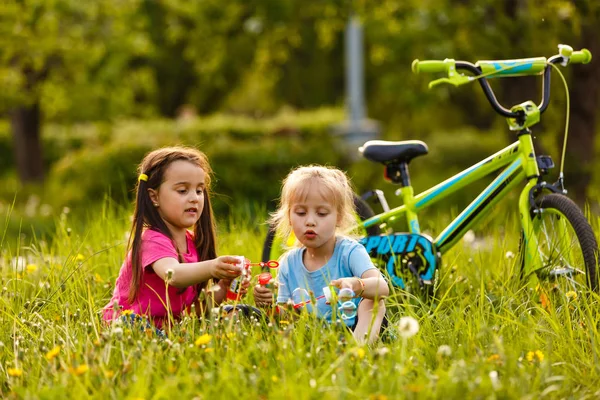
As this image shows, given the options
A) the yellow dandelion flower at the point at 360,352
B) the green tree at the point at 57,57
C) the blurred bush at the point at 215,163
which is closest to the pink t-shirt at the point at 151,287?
the yellow dandelion flower at the point at 360,352

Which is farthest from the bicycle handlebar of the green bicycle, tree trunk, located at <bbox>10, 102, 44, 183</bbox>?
tree trunk, located at <bbox>10, 102, 44, 183</bbox>

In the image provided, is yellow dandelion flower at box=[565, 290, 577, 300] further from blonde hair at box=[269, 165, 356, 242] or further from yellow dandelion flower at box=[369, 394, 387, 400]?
yellow dandelion flower at box=[369, 394, 387, 400]

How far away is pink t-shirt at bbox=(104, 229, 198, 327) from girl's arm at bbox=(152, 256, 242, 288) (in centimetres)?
5

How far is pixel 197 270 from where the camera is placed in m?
3.58

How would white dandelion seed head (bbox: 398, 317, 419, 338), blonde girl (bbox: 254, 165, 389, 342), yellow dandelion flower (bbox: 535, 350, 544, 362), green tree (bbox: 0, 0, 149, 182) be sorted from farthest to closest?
green tree (bbox: 0, 0, 149, 182)
blonde girl (bbox: 254, 165, 389, 342)
yellow dandelion flower (bbox: 535, 350, 544, 362)
white dandelion seed head (bbox: 398, 317, 419, 338)

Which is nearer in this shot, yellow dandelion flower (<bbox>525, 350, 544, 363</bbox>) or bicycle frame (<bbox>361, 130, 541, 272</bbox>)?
yellow dandelion flower (<bbox>525, 350, 544, 363</bbox>)

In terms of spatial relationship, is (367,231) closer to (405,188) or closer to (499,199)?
(405,188)

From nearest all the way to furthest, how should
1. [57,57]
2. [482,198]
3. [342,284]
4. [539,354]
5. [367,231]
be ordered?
[539,354], [342,284], [482,198], [367,231], [57,57]

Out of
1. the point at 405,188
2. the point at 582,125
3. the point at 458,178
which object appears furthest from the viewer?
the point at 582,125

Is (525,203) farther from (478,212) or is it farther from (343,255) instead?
(343,255)

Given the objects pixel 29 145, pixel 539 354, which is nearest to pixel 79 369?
pixel 539 354

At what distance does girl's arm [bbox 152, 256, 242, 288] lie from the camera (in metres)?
3.48

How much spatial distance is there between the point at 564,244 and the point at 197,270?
1575 mm

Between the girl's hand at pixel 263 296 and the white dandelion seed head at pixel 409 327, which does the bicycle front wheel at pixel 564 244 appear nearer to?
the girl's hand at pixel 263 296
